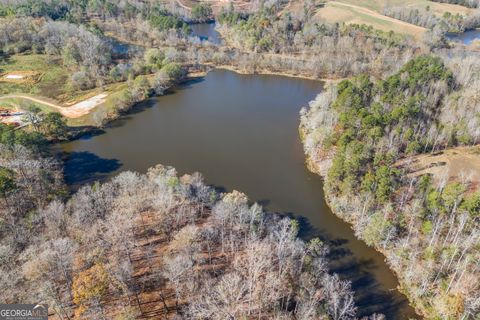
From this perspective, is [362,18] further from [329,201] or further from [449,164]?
[329,201]

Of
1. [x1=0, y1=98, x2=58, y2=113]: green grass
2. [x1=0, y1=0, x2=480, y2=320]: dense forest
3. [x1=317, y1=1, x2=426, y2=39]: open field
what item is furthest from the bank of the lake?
[x1=317, y1=1, x2=426, y2=39]: open field

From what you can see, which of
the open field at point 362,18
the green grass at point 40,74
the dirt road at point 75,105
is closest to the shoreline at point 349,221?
the dirt road at point 75,105

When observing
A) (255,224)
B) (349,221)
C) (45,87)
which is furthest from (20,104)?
(349,221)

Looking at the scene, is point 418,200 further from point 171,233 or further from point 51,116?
point 51,116

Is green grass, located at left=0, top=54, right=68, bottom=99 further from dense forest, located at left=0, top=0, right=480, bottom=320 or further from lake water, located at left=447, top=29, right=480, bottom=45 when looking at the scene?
lake water, located at left=447, top=29, right=480, bottom=45

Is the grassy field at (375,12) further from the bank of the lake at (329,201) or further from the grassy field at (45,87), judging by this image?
the grassy field at (45,87)
